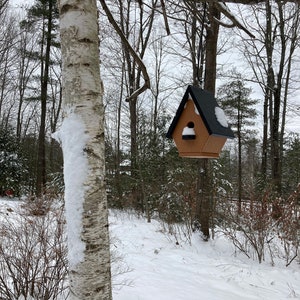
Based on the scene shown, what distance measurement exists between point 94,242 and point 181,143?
4.46 ft

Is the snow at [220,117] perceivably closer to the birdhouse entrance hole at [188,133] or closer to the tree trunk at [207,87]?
the birdhouse entrance hole at [188,133]

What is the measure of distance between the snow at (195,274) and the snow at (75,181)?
2.39 metres

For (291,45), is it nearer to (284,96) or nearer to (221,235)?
(284,96)

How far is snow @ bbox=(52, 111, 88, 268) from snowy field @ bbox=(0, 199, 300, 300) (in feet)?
7.86

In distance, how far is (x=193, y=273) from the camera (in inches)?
191

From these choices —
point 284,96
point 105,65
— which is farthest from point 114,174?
point 284,96

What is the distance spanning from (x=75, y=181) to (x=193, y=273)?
3837mm

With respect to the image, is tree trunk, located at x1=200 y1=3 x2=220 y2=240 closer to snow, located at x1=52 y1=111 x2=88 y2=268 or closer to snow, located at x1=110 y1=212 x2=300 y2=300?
snow, located at x1=110 y1=212 x2=300 y2=300

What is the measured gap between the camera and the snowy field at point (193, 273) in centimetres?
395

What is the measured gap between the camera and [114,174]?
1295 centimetres

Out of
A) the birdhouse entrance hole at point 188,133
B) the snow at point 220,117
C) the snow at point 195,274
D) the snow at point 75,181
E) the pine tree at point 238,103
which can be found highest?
the pine tree at point 238,103

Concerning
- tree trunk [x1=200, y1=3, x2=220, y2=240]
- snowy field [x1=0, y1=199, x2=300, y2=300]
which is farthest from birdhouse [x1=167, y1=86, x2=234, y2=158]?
tree trunk [x1=200, y1=3, x2=220, y2=240]

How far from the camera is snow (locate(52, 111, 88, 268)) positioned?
1521 millimetres

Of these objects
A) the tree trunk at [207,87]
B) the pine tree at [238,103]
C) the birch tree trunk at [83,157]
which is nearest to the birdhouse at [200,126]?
the birch tree trunk at [83,157]
